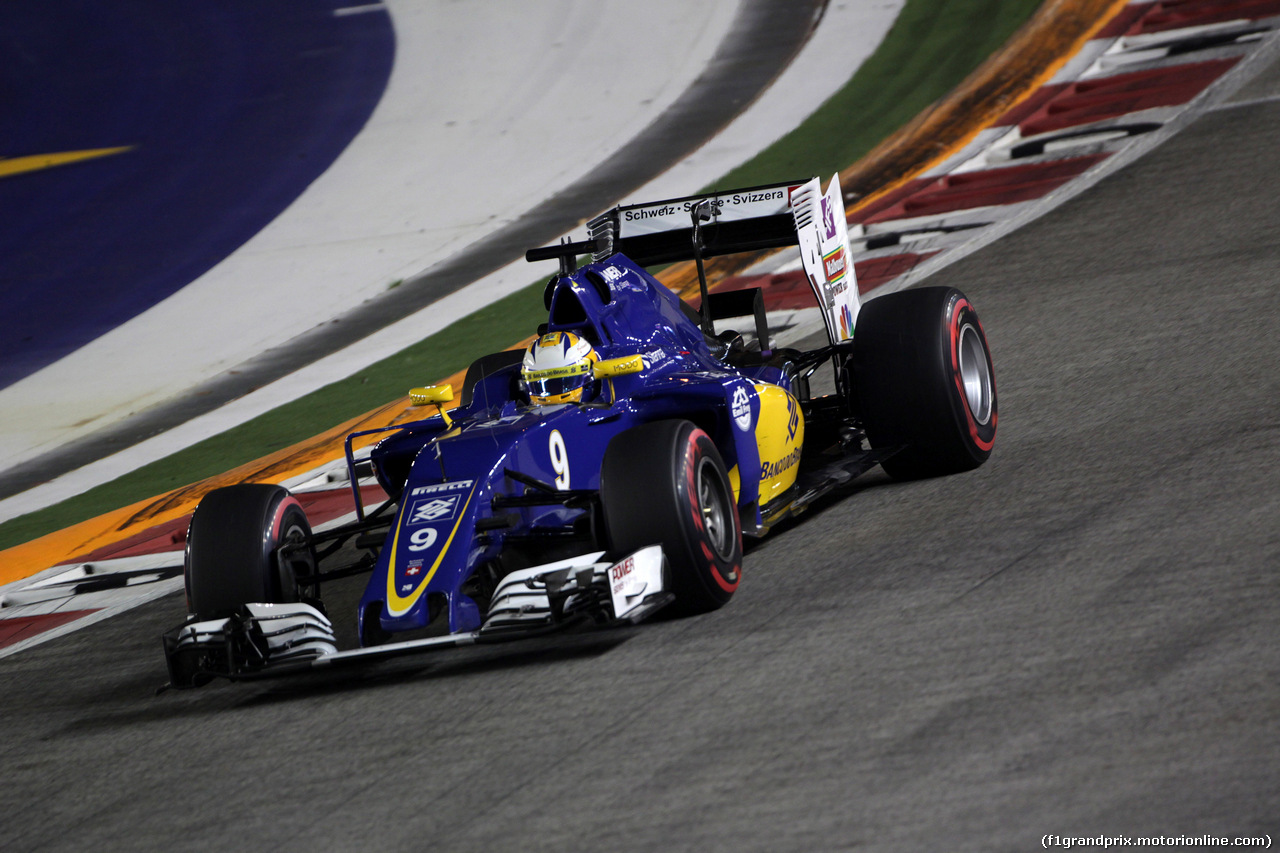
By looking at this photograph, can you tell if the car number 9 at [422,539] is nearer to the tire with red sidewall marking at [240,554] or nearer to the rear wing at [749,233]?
the tire with red sidewall marking at [240,554]

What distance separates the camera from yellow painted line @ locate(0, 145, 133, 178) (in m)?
19.1

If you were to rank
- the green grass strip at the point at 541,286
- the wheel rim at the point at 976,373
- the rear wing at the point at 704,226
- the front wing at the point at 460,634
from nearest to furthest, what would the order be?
the front wing at the point at 460,634, the wheel rim at the point at 976,373, the rear wing at the point at 704,226, the green grass strip at the point at 541,286

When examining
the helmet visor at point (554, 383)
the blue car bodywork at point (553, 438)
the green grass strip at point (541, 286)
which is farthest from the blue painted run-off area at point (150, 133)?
the helmet visor at point (554, 383)

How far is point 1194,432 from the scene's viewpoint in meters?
7.22

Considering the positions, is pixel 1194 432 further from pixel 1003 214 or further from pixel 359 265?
pixel 359 265

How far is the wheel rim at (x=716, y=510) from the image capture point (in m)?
6.29

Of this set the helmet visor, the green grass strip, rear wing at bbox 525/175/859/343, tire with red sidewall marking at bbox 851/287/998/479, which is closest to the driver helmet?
the helmet visor

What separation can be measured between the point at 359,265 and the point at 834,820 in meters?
11.5

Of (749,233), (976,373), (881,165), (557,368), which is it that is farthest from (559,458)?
(881,165)

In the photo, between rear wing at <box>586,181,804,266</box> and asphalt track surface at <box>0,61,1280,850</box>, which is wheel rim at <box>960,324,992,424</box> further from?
rear wing at <box>586,181,804,266</box>

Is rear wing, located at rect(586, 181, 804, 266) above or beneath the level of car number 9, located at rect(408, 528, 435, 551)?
above

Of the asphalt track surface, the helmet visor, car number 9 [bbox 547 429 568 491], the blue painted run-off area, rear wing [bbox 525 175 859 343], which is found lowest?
the asphalt track surface

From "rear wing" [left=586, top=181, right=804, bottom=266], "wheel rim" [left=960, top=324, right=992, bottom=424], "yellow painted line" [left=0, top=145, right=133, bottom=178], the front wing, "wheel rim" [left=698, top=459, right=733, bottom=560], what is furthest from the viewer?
"yellow painted line" [left=0, top=145, right=133, bottom=178]

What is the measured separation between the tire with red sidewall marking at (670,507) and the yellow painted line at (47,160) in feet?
→ 49.3
